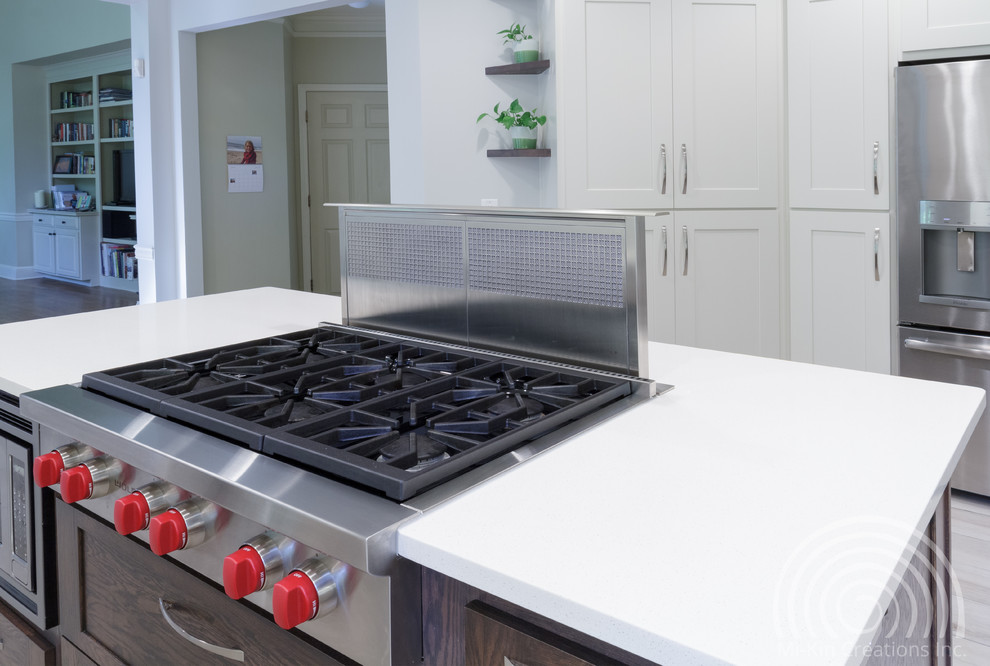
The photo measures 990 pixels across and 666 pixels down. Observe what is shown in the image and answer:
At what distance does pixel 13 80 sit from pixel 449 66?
739 centimetres

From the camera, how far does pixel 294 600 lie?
34.1 inches

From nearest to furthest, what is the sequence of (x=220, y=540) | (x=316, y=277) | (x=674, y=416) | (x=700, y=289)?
(x=220, y=540) < (x=674, y=416) < (x=700, y=289) < (x=316, y=277)

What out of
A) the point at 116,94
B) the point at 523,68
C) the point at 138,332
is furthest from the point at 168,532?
the point at 116,94

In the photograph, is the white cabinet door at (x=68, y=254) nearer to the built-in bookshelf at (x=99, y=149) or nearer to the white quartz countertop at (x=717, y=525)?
the built-in bookshelf at (x=99, y=149)

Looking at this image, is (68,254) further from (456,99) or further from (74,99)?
(456,99)

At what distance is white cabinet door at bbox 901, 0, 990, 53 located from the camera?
2779mm

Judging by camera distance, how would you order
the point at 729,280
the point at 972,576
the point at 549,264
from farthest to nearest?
the point at 729,280 < the point at 972,576 < the point at 549,264

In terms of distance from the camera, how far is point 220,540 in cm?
104

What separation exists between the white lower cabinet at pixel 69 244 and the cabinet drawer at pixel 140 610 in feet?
27.4

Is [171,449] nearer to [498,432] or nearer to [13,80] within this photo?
[498,432]

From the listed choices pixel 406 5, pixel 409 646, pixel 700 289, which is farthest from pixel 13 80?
pixel 409 646

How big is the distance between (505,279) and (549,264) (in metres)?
0.10

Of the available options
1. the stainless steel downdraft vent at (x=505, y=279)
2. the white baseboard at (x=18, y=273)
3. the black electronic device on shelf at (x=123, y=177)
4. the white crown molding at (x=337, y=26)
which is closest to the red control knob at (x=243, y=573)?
the stainless steel downdraft vent at (x=505, y=279)

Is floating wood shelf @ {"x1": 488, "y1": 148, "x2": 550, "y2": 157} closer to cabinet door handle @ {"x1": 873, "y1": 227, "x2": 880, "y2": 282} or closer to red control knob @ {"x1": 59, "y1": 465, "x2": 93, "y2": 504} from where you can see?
cabinet door handle @ {"x1": 873, "y1": 227, "x2": 880, "y2": 282}
